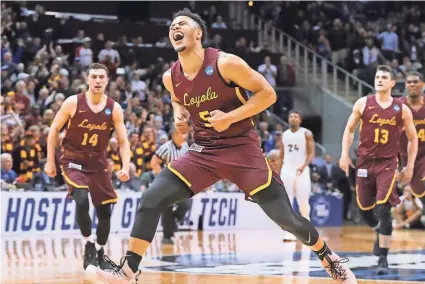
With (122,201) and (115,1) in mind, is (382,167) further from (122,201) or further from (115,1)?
(115,1)

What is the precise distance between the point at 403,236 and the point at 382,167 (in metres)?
7.01

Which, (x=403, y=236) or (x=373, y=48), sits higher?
(x=373, y=48)

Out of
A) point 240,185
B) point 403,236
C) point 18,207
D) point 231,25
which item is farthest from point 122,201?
point 231,25

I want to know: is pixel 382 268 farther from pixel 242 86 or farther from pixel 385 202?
pixel 242 86

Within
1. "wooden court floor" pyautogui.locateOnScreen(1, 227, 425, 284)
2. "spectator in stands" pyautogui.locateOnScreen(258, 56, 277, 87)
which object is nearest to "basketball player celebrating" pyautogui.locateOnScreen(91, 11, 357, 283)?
"wooden court floor" pyautogui.locateOnScreen(1, 227, 425, 284)

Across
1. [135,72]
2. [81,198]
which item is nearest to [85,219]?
[81,198]

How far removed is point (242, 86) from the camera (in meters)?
6.86

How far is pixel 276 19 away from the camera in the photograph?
28.8m

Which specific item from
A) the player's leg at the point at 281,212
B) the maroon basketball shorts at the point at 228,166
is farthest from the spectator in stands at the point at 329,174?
the maroon basketball shorts at the point at 228,166

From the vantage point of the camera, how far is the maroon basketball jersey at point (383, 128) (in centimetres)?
1048

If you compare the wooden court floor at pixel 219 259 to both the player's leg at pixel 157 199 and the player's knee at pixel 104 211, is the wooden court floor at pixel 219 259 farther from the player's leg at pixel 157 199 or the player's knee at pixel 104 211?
the player's leg at pixel 157 199

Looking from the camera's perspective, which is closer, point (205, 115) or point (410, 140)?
point (205, 115)

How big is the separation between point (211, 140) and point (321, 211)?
14.0 m

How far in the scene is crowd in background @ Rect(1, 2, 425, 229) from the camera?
56.6ft
